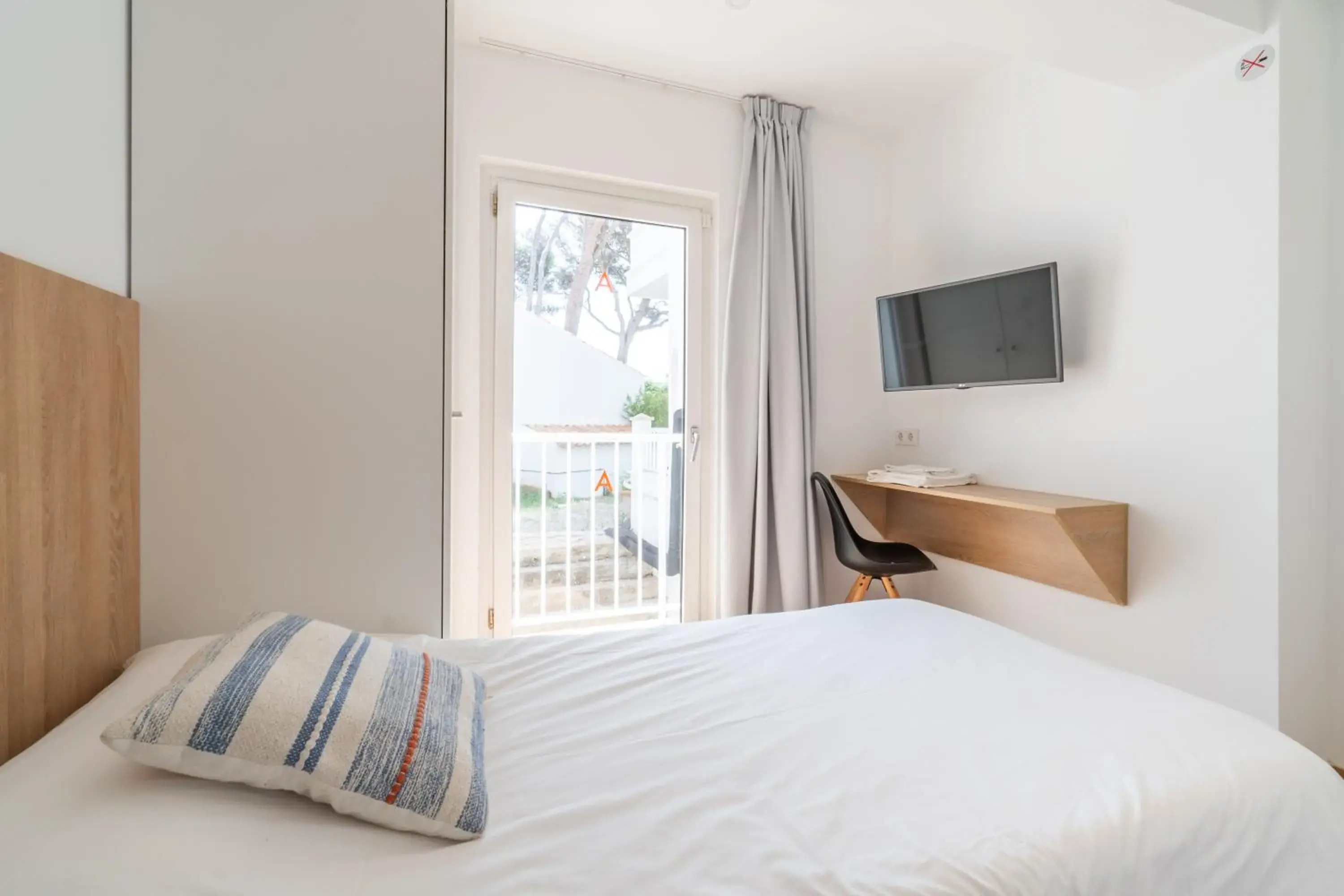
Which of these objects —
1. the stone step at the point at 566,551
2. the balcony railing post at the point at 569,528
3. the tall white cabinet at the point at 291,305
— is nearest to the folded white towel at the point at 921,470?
the stone step at the point at 566,551

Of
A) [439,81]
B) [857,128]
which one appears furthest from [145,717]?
[857,128]

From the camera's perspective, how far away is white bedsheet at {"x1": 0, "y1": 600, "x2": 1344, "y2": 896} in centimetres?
72

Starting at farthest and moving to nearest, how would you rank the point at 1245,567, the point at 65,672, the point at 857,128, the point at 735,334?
the point at 857,128 → the point at 735,334 → the point at 1245,567 → the point at 65,672

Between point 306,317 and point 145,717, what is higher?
point 306,317

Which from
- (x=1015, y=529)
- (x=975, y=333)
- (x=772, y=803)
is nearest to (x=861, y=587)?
(x=1015, y=529)

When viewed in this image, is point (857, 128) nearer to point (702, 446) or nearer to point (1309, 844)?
point (702, 446)

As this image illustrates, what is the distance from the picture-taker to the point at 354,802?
2.62 feet

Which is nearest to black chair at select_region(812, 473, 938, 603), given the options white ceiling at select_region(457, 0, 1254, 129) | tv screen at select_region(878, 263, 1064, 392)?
tv screen at select_region(878, 263, 1064, 392)

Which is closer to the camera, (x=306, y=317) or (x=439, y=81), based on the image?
(x=306, y=317)

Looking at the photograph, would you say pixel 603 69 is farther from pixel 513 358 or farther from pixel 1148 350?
pixel 1148 350

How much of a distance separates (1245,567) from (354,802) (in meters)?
2.44

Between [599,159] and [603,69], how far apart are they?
386mm

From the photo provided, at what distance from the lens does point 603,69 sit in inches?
109

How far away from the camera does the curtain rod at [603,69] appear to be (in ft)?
8.56
